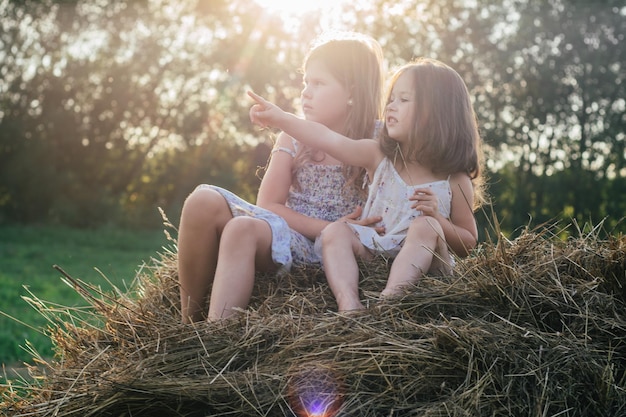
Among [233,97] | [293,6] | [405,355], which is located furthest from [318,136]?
[233,97]

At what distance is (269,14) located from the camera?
15.5 meters

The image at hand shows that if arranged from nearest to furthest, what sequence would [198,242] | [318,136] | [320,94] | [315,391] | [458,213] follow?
[315,391]
[198,242]
[318,136]
[458,213]
[320,94]

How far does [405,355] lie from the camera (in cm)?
212

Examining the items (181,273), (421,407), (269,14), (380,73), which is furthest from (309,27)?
(421,407)

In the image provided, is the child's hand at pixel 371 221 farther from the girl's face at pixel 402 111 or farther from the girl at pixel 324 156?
the girl's face at pixel 402 111

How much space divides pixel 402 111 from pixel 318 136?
385 mm

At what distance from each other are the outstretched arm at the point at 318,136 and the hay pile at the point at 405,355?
71 centimetres

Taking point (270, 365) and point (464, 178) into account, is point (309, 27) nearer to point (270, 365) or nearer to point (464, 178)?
point (464, 178)

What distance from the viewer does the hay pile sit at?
2033 millimetres

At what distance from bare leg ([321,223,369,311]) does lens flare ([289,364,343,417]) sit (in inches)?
19.0

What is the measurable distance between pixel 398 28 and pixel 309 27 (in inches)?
66.4

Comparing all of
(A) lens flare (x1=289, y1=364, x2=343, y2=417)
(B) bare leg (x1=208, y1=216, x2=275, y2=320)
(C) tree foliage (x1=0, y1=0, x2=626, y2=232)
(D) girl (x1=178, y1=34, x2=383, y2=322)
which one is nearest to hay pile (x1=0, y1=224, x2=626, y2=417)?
(A) lens flare (x1=289, y1=364, x2=343, y2=417)

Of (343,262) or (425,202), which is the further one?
(425,202)

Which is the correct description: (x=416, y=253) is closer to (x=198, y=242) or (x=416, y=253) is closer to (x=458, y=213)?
(x=458, y=213)
